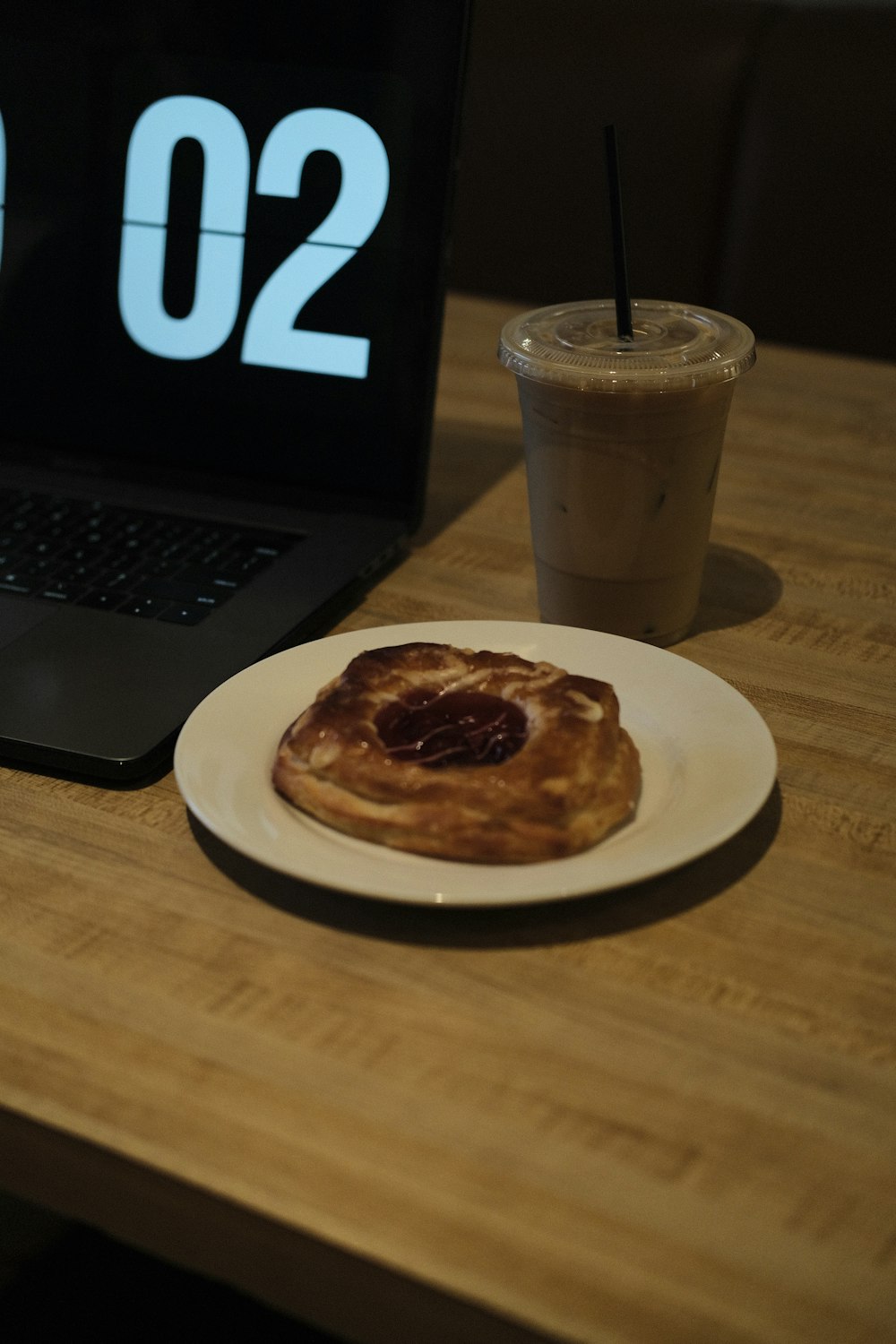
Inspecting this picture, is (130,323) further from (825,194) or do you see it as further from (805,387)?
(825,194)

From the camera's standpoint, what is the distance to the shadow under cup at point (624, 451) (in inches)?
26.7

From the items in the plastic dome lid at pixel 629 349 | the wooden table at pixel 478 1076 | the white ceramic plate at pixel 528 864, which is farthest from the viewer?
the plastic dome lid at pixel 629 349

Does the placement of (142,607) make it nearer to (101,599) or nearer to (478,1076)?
(101,599)

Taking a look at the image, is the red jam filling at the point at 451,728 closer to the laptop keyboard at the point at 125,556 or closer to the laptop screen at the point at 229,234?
the laptop keyboard at the point at 125,556

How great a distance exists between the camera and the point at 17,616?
74 centimetres

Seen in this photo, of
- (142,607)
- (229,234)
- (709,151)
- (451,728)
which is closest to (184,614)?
(142,607)

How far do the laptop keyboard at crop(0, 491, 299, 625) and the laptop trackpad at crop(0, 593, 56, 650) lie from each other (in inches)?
0.5

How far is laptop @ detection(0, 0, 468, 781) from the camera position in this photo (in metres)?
0.81

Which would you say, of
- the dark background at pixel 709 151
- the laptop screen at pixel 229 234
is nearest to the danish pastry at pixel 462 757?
the laptop screen at pixel 229 234

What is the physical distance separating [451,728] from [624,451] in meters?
0.20

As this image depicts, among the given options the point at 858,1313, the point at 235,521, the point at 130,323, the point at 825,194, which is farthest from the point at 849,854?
the point at 825,194

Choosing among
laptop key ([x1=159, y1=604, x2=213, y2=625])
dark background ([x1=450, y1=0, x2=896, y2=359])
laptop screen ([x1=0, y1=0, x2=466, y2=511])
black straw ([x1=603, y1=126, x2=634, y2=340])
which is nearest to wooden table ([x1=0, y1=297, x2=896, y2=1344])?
laptop key ([x1=159, y1=604, x2=213, y2=625])

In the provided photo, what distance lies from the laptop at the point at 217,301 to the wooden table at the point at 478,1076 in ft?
0.77

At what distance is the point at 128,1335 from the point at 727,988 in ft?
1.73
